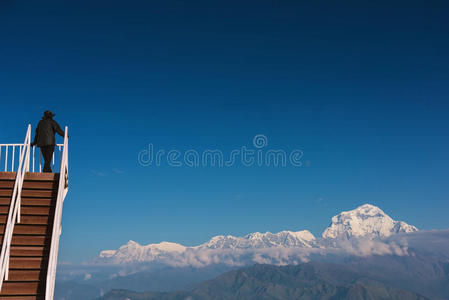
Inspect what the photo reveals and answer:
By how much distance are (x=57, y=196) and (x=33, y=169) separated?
3.75 meters

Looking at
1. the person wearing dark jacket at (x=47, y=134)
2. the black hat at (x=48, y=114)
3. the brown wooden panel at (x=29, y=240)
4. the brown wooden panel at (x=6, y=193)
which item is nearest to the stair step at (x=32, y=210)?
the brown wooden panel at (x=6, y=193)

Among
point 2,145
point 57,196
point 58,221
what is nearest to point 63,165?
point 57,196

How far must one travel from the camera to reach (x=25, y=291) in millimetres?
9305

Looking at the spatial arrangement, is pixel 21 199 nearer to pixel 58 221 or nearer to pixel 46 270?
pixel 58 221

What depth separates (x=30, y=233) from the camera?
10.4 meters

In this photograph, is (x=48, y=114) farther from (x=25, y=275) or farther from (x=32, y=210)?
(x=25, y=275)

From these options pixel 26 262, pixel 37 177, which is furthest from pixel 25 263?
pixel 37 177

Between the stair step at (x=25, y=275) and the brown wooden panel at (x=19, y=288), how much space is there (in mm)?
107

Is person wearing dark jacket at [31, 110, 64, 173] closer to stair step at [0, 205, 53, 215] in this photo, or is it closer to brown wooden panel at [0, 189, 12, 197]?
brown wooden panel at [0, 189, 12, 197]

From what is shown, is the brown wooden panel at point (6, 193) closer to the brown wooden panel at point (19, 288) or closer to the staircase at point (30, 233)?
the staircase at point (30, 233)

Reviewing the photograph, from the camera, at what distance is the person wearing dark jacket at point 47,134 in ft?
45.3

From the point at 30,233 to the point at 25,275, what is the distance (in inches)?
47.4

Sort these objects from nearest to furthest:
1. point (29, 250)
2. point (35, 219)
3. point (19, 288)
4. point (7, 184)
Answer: point (19, 288)
point (29, 250)
point (35, 219)
point (7, 184)

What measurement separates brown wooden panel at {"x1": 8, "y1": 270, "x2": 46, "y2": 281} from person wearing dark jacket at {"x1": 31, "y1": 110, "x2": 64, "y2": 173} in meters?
5.01
